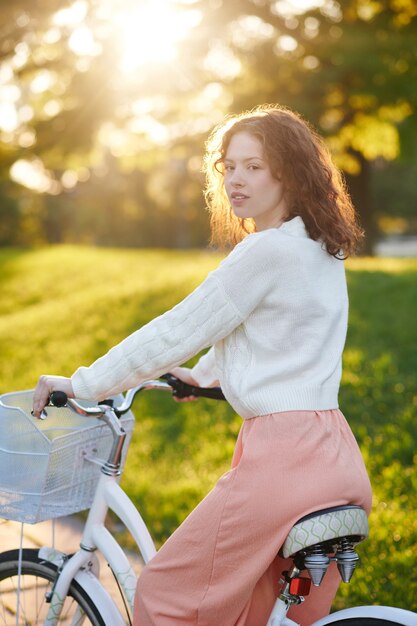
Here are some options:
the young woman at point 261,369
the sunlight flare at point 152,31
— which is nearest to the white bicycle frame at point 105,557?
the young woman at point 261,369

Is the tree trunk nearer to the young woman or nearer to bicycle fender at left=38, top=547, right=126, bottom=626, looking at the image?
bicycle fender at left=38, top=547, right=126, bottom=626

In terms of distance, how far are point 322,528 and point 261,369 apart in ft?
1.29

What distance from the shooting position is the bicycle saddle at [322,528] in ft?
6.42

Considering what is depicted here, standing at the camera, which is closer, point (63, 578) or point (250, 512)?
point (250, 512)

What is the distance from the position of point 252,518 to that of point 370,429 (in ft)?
13.4

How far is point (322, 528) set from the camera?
77.0 inches

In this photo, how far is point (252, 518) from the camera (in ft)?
6.59

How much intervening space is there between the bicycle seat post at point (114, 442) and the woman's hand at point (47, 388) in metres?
0.26

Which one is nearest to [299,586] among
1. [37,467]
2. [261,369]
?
[261,369]

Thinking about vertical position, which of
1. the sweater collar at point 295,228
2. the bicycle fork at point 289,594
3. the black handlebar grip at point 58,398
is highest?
the sweater collar at point 295,228

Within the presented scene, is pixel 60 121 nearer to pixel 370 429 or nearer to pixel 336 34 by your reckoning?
pixel 336 34

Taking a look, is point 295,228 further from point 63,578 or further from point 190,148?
point 190,148

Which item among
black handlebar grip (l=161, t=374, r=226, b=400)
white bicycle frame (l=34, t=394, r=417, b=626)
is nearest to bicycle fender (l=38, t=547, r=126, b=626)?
white bicycle frame (l=34, t=394, r=417, b=626)

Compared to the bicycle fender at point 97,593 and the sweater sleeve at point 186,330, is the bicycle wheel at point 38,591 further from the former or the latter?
the sweater sleeve at point 186,330
